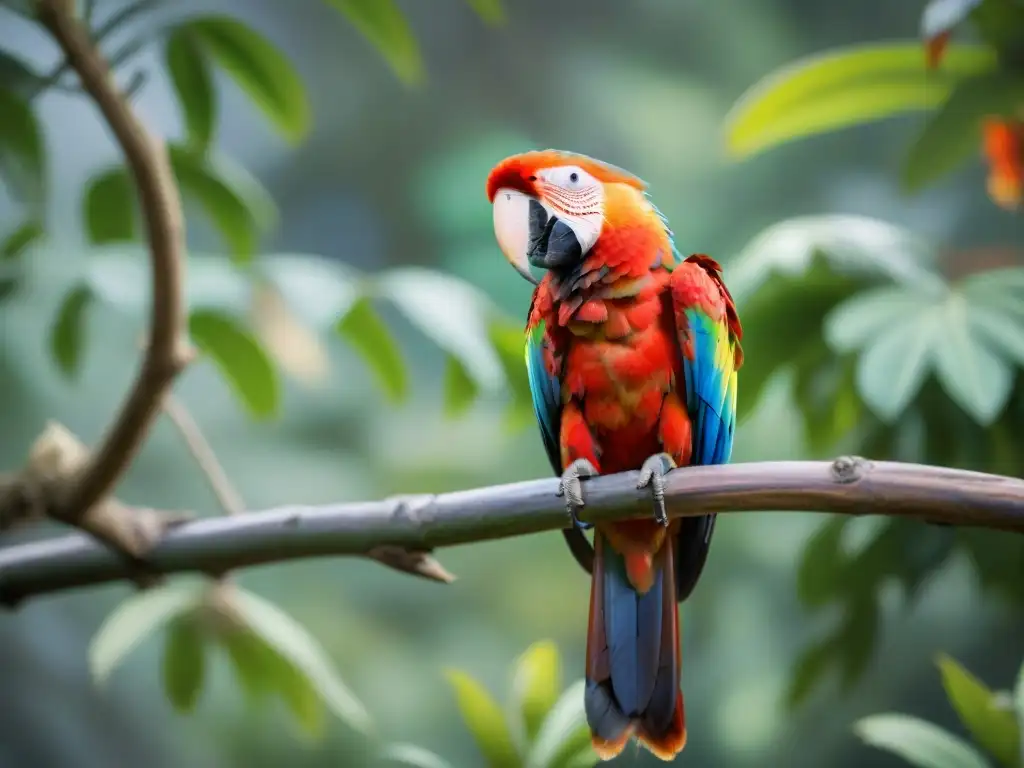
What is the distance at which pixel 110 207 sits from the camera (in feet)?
4.26

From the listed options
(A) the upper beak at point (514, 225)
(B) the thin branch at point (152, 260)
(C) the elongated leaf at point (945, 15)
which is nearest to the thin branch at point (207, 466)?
(B) the thin branch at point (152, 260)

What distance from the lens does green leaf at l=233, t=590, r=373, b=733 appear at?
1.17m

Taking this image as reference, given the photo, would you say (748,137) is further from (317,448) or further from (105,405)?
(105,405)

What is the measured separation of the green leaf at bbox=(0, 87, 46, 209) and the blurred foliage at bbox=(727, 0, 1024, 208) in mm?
876

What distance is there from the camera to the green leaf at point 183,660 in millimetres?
1237

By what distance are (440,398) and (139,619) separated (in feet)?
1.76

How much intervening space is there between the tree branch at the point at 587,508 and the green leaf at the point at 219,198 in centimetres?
41

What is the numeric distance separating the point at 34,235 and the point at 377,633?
2.54ft

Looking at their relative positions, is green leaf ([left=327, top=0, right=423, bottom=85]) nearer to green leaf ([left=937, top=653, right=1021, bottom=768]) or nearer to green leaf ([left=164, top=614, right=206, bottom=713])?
green leaf ([left=164, top=614, right=206, bottom=713])

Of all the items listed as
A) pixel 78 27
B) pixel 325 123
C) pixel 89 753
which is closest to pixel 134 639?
pixel 89 753

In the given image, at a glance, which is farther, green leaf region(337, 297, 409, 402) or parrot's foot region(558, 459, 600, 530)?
green leaf region(337, 297, 409, 402)

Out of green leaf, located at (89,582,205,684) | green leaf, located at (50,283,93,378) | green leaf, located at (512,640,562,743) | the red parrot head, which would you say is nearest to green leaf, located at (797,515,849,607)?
green leaf, located at (512,640,562,743)

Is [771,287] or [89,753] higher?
[771,287]

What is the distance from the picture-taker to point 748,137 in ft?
3.59
